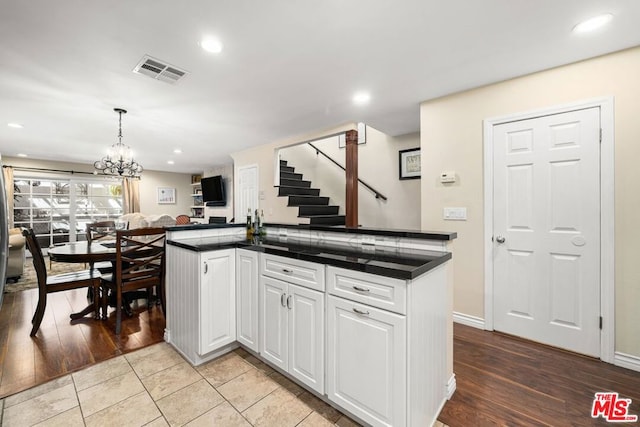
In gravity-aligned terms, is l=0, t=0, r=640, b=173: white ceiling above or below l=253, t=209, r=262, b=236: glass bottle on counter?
above

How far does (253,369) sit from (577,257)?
8.89 feet

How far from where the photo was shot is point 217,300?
81.5 inches

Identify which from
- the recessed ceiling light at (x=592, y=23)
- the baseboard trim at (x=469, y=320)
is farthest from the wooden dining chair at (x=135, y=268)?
the recessed ceiling light at (x=592, y=23)

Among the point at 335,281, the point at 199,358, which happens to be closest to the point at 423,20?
the point at 335,281

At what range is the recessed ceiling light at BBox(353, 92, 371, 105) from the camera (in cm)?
290

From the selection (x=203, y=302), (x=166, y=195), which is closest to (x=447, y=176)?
(x=203, y=302)

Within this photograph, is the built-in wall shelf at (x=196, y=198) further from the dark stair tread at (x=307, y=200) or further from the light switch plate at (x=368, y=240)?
the light switch plate at (x=368, y=240)

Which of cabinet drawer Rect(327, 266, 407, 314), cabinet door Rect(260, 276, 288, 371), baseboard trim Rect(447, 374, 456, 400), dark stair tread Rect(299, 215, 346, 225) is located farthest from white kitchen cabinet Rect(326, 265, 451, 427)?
dark stair tread Rect(299, 215, 346, 225)

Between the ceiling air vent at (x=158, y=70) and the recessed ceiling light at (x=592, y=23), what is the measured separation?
2.97 metres

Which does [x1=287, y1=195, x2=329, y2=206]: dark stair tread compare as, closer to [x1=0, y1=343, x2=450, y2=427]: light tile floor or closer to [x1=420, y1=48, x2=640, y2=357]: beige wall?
[x1=420, y1=48, x2=640, y2=357]: beige wall

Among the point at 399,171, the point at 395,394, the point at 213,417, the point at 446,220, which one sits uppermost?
the point at 399,171

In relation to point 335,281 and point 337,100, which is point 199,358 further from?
point 337,100

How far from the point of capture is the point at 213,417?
1538 millimetres

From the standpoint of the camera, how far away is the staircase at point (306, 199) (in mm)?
4301
